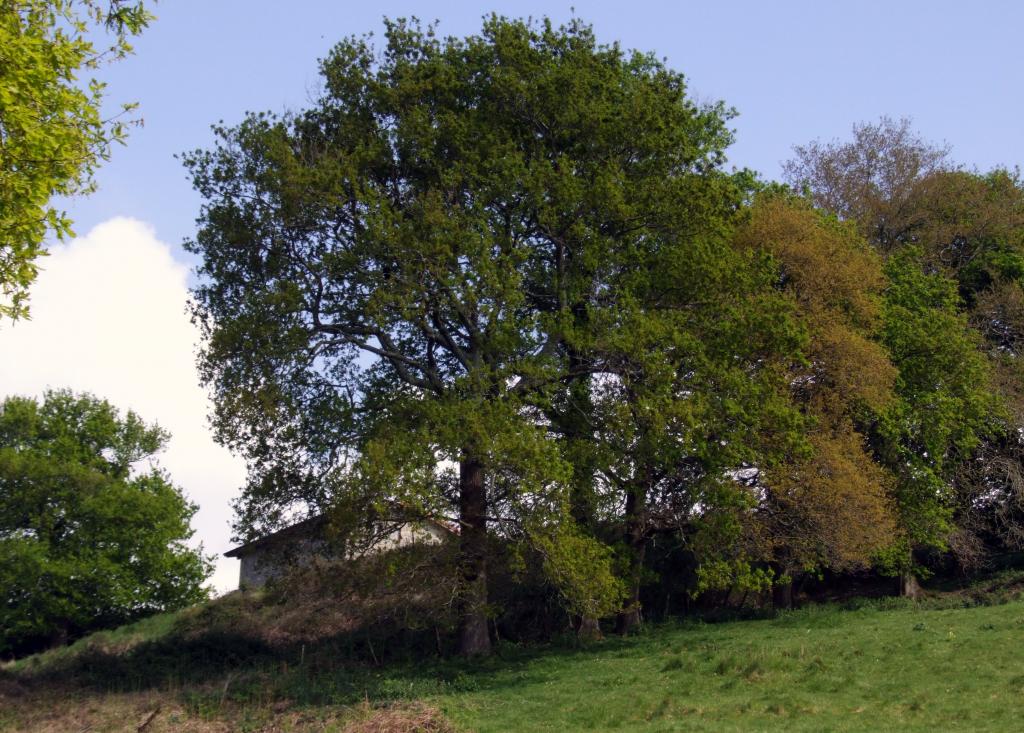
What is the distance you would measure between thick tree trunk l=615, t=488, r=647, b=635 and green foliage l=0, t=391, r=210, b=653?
31.0 meters

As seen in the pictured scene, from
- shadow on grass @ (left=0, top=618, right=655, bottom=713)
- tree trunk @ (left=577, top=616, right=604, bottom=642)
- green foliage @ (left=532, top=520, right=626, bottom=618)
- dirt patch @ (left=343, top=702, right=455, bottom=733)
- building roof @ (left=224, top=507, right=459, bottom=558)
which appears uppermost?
building roof @ (left=224, top=507, right=459, bottom=558)

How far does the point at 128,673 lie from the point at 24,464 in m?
25.7

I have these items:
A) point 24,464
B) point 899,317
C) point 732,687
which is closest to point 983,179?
point 899,317

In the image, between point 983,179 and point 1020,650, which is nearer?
point 1020,650

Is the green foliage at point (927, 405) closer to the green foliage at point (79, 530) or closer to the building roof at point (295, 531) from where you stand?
the building roof at point (295, 531)

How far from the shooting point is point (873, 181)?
47562 millimetres

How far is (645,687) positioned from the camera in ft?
72.1

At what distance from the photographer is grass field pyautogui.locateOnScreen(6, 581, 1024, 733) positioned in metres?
18.4

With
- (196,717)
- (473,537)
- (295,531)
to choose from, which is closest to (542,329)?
(473,537)

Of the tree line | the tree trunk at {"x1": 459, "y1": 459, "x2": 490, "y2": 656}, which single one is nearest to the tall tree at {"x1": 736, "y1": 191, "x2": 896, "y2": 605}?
the tree line

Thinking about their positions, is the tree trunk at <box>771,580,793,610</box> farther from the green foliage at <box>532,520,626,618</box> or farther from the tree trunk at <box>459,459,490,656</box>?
the tree trunk at <box>459,459,490,656</box>

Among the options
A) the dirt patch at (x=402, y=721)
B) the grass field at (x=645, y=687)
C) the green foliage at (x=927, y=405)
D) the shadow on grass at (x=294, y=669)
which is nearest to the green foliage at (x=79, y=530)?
the shadow on grass at (x=294, y=669)

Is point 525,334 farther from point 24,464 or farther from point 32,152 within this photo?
point 24,464

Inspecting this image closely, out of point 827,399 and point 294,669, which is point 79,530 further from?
point 827,399
